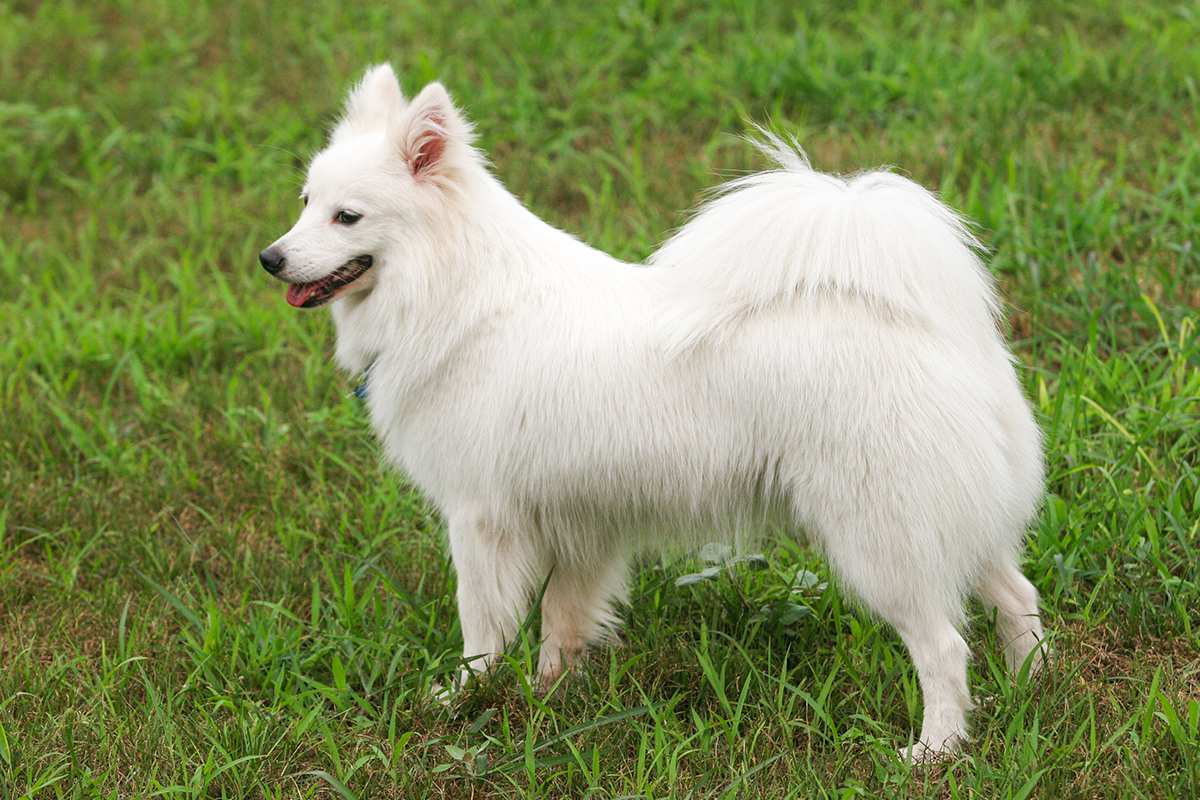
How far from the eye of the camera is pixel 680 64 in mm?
7047

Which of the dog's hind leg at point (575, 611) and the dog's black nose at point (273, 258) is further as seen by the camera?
the dog's hind leg at point (575, 611)

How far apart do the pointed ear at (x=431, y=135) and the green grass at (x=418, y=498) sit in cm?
126

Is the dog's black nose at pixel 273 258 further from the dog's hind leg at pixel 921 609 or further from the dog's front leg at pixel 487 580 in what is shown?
the dog's hind leg at pixel 921 609

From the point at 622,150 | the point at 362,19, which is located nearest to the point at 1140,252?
the point at 622,150

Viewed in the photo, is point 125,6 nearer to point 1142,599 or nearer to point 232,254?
point 232,254

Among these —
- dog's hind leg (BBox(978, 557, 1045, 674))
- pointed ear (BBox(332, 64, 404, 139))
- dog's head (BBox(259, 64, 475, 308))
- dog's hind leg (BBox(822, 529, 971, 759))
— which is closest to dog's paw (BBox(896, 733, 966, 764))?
dog's hind leg (BBox(822, 529, 971, 759))

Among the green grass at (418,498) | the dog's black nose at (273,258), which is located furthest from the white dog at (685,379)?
the green grass at (418,498)

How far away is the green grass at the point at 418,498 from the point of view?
10.7 ft

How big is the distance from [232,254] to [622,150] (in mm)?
1930

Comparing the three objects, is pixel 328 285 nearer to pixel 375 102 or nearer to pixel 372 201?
pixel 372 201

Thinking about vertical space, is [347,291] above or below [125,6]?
above

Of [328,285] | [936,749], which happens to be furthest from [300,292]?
[936,749]

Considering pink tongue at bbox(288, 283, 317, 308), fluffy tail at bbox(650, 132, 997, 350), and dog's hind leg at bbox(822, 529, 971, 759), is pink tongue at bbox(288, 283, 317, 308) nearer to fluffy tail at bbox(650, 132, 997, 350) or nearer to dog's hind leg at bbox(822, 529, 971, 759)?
fluffy tail at bbox(650, 132, 997, 350)

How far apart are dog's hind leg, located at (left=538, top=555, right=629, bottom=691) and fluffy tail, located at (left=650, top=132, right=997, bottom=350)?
83 cm
